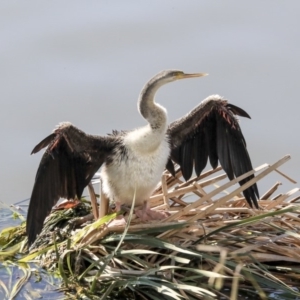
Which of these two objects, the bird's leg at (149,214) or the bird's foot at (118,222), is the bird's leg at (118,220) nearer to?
the bird's foot at (118,222)

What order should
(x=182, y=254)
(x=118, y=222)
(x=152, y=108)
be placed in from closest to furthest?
(x=182, y=254) → (x=118, y=222) → (x=152, y=108)

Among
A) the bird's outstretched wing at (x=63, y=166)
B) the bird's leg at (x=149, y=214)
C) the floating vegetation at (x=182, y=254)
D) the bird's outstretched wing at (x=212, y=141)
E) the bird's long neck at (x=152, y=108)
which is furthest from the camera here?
the bird's outstretched wing at (x=212, y=141)

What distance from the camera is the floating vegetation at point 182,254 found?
17.4 feet

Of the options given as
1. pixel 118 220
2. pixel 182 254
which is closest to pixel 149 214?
pixel 118 220

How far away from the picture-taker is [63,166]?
5.88 metres

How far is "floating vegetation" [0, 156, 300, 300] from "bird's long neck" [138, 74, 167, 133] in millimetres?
415

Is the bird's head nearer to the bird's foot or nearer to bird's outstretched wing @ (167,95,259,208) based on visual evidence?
bird's outstretched wing @ (167,95,259,208)

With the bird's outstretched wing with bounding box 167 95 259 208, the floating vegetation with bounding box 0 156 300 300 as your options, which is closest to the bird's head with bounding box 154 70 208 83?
the bird's outstretched wing with bounding box 167 95 259 208

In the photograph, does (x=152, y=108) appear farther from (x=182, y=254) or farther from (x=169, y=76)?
(x=182, y=254)

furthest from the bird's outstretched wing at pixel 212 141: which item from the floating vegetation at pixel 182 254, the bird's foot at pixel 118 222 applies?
the bird's foot at pixel 118 222

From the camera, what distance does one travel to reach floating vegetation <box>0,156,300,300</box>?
5289 millimetres

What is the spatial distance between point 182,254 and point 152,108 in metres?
0.96

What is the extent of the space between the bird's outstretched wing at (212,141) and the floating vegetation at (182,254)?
0.68 feet

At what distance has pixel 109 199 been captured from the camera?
6172 millimetres
